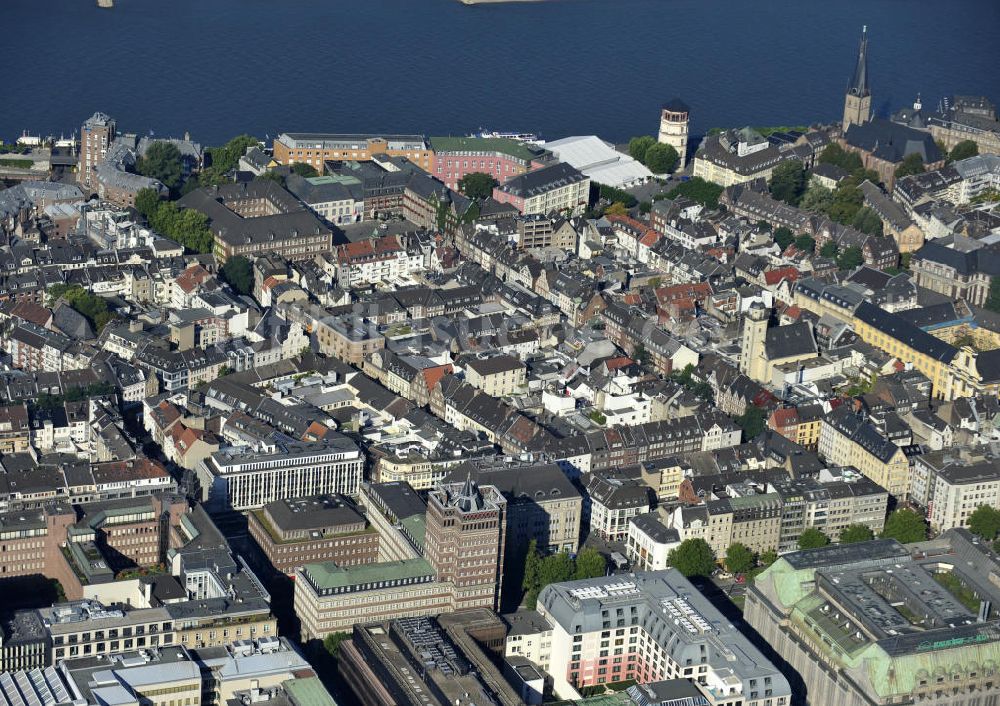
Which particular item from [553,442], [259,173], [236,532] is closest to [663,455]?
[553,442]

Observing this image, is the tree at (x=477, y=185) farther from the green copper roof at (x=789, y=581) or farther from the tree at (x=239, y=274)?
the green copper roof at (x=789, y=581)

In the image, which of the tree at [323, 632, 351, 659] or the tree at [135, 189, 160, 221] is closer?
the tree at [323, 632, 351, 659]

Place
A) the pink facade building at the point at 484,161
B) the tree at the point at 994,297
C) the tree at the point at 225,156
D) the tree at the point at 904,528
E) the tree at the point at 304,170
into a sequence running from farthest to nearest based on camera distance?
1. the pink facade building at the point at 484,161
2. the tree at the point at 304,170
3. the tree at the point at 225,156
4. the tree at the point at 994,297
5. the tree at the point at 904,528

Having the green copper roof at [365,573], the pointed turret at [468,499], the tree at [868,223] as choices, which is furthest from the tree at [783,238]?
the green copper roof at [365,573]

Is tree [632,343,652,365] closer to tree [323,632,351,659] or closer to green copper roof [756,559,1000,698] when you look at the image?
green copper roof [756,559,1000,698]

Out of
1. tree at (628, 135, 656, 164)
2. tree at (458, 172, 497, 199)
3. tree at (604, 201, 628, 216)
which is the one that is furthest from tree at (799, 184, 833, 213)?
tree at (458, 172, 497, 199)

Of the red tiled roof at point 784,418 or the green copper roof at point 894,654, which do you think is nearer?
the green copper roof at point 894,654

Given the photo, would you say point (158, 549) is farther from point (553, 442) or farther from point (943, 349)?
point (943, 349)

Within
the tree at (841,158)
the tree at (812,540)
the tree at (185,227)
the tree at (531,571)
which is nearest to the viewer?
the tree at (531,571)
